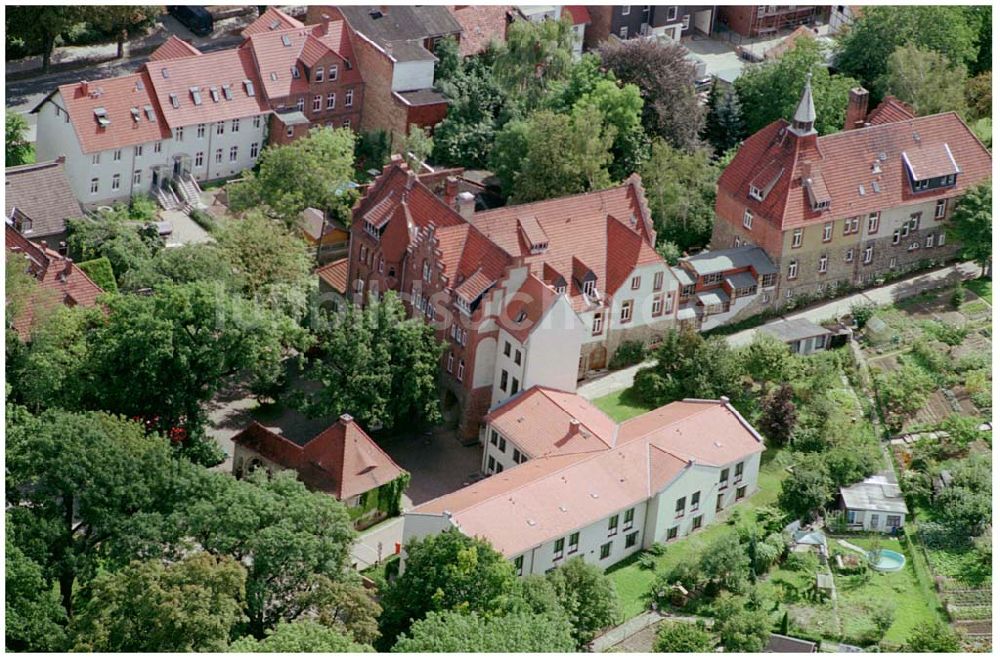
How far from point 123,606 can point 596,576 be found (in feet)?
76.9

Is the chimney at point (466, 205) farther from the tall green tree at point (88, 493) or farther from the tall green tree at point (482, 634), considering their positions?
the tall green tree at point (482, 634)

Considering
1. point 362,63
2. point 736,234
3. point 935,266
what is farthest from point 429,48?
point 935,266

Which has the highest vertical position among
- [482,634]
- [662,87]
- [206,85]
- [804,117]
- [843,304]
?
[804,117]

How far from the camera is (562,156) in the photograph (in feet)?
476

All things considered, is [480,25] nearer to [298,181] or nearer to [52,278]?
[298,181]

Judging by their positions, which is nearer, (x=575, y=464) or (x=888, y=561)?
(x=888, y=561)

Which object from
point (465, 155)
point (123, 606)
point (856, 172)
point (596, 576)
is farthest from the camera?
point (465, 155)

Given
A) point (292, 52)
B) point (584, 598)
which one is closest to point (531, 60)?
point (292, 52)

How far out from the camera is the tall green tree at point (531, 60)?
15475 centimetres

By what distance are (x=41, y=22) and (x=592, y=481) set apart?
5836 cm

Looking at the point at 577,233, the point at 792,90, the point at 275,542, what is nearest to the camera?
the point at 275,542

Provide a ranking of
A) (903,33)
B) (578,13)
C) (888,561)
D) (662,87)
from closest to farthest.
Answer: (888,561) < (662,87) < (903,33) < (578,13)

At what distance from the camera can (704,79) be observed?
162750mm

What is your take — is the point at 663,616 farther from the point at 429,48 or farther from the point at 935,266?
the point at 429,48
